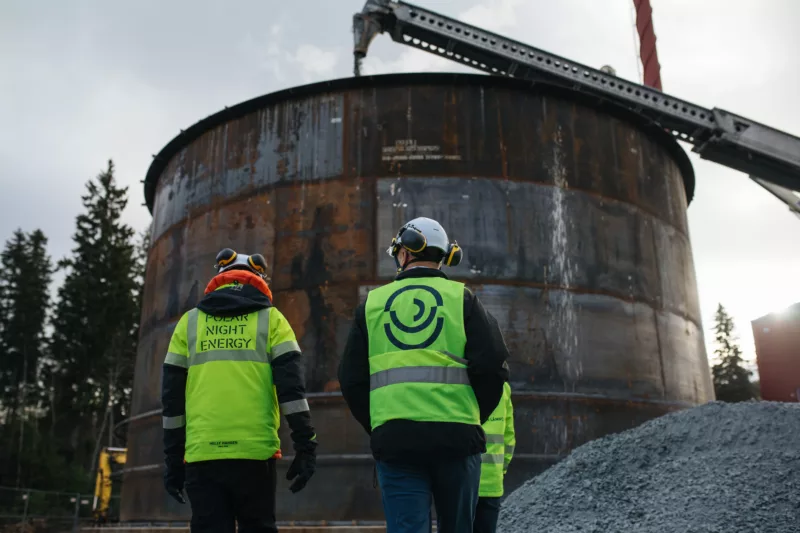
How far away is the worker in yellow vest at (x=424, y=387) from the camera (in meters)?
2.72

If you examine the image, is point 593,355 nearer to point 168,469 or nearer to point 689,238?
point 689,238

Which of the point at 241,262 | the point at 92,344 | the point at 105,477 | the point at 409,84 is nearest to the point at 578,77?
the point at 409,84

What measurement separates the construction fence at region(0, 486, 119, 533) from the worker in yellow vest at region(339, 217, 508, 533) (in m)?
19.5

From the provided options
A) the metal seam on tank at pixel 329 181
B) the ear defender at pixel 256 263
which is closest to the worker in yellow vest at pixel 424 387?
the ear defender at pixel 256 263

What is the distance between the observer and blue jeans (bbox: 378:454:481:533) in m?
2.70

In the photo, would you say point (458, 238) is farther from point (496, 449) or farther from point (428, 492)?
point (428, 492)

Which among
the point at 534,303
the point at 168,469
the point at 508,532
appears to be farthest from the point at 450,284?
the point at 534,303

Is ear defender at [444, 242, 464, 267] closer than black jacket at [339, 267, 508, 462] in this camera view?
No

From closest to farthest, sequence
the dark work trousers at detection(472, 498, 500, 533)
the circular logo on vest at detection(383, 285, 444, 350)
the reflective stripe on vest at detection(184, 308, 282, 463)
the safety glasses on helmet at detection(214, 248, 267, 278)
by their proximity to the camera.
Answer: the circular logo on vest at detection(383, 285, 444, 350), the reflective stripe on vest at detection(184, 308, 282, 463), the safety glasses on helmet at detection(214, 248, 267, 278), the dark work trousers at detection(472, 498, 500, 533)

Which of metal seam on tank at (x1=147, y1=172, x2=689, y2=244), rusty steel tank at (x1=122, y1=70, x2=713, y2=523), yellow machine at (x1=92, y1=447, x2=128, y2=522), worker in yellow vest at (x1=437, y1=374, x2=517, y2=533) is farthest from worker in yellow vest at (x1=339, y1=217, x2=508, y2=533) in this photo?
yellow machine at (x1=92, y1=447, x2=128, y2=522)

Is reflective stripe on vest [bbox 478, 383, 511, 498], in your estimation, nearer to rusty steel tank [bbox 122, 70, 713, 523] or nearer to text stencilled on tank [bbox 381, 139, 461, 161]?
rusty steel tank [bbox 122, 70, 713, 523]

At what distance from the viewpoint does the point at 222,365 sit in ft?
11.8

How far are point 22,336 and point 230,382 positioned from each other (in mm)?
40249

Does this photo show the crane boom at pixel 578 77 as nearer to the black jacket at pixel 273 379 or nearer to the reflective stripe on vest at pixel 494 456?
the reflective stripe on vest at pixel 494 456
